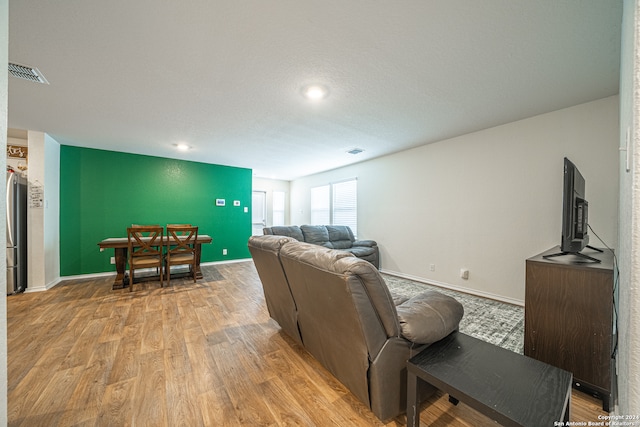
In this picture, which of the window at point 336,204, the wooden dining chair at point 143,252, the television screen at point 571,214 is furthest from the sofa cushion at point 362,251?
the wooden dining chair at point 143,252

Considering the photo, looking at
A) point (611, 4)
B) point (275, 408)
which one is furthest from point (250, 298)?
point (611, 4)

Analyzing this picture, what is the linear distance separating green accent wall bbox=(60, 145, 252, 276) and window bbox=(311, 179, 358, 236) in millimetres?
1911

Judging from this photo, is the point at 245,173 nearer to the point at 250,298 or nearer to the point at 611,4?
the point at 250,298

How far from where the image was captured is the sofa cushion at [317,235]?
5055mm

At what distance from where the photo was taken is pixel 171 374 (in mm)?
1757

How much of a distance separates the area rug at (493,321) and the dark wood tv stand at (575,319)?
0.44m

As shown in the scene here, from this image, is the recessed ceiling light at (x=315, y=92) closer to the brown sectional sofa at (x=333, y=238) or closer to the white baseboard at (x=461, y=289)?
the brown sectional sofa at (x=333, y=238)

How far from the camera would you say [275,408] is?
145 cm

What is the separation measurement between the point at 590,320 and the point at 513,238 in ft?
6.28

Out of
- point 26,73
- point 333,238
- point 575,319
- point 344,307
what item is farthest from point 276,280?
point 333,238

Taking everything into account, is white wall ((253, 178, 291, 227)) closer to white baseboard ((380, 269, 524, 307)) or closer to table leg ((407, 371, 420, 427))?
white baseboard ((380, 269, 524, 307))

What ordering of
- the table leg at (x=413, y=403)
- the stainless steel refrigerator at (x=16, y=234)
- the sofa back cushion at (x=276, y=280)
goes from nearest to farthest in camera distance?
the table leg at (x=413, y=403) < the sofa back cushion at (x=276, y=280) < the stainless steel refrigerator at (x=16, y=234)

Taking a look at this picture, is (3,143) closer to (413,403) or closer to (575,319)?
(413,403)

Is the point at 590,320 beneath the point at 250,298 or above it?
above
